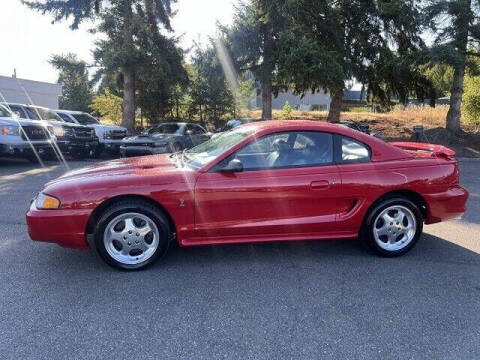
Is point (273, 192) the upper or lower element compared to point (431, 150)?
lower

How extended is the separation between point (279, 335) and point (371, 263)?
183 centimetres

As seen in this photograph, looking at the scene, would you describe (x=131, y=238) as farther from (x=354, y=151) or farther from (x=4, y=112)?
(x=4, y=112)

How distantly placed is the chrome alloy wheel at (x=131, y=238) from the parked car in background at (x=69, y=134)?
10.5m

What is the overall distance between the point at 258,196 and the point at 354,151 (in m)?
1.24

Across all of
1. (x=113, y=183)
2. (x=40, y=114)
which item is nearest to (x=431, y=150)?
(x=113, y=183)

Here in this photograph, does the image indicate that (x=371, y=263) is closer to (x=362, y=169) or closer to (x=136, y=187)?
(x=362, y=169)

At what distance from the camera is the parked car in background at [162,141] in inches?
511

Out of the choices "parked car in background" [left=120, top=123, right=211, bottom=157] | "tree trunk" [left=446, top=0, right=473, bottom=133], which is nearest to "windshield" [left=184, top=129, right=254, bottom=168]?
"parked car in background" [left=120, top=123, right=211, bottom=157]

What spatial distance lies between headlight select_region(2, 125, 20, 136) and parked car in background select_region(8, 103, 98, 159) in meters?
1.80

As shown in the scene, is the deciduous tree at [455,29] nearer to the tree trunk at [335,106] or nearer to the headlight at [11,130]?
the tree trunk at [335,106]

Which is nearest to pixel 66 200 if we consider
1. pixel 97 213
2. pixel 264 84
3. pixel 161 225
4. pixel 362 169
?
pixel 97 213

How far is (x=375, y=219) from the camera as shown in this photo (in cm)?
450

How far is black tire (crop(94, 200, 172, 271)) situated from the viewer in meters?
4.00

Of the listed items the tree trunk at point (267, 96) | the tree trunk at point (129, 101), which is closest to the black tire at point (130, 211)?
the tree trunk at point (267, 96)
